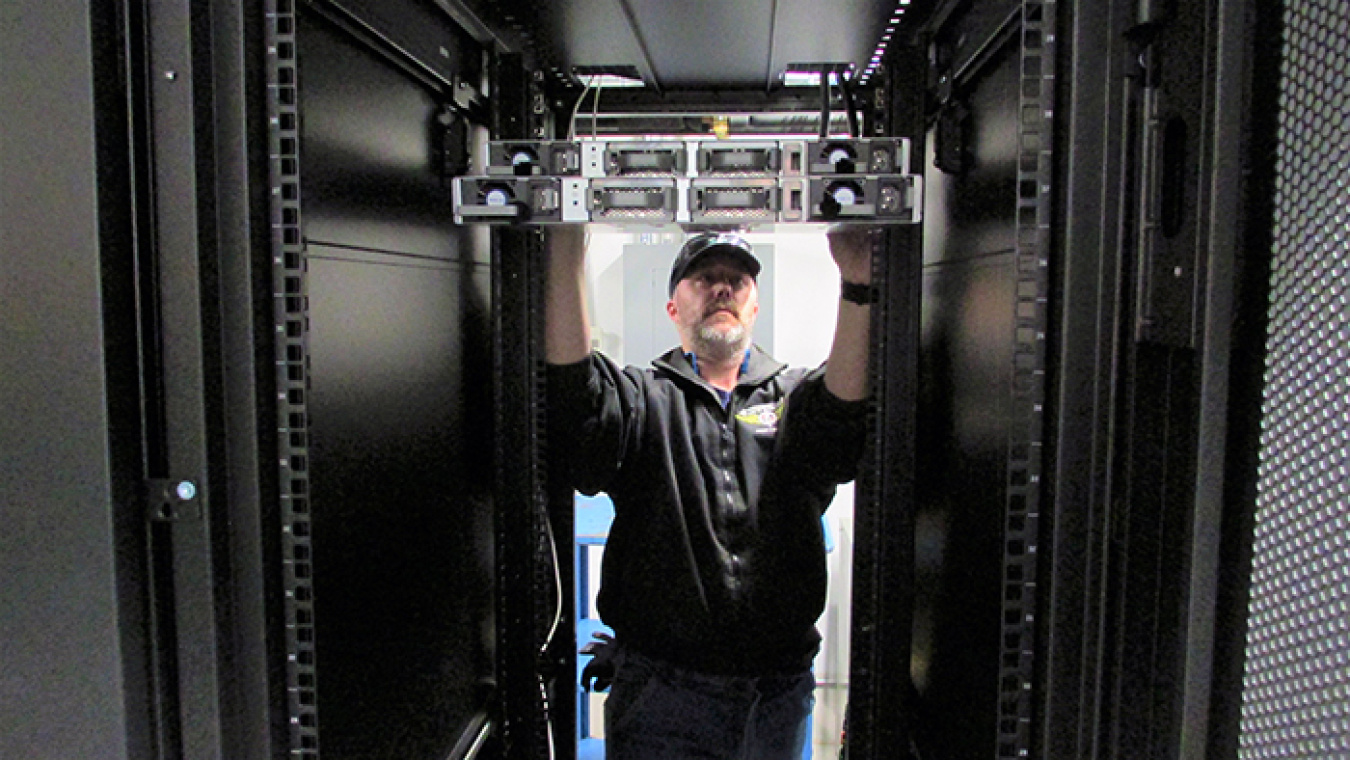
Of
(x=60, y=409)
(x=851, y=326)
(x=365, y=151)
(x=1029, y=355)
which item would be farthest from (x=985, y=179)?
(x=60, y=409)

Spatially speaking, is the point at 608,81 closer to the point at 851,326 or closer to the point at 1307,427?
the point at 851,326

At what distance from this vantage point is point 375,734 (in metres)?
1.09

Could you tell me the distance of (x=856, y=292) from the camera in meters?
1.49

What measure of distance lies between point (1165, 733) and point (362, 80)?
1235mm

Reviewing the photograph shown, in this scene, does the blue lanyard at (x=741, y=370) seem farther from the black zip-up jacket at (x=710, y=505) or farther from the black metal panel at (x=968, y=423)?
the black metal panel at (x=968, y=423)

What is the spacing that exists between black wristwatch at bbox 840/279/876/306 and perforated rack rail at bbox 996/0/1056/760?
1.94 feet

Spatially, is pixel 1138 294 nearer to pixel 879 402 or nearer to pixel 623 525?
pixel 879 402

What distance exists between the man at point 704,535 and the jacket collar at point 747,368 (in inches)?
1.8

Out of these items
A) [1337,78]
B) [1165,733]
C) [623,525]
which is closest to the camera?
[1337,78]

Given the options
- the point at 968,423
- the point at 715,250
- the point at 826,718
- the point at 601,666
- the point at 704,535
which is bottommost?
the point at 826,718

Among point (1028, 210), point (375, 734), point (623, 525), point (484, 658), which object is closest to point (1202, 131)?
point (1028, 210)

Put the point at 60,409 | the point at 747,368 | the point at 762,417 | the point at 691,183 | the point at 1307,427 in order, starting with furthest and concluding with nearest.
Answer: the point at 747,368 < the point at 762,417 < the point at 691,183 < the point at 60,409 < the point at 1307,427

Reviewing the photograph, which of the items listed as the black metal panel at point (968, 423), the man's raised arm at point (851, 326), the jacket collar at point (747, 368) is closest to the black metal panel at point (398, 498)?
the jacket collar at point (747, 368)

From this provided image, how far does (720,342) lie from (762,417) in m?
0.21
